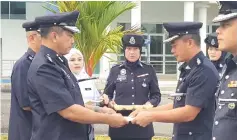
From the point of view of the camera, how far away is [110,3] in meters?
8.21

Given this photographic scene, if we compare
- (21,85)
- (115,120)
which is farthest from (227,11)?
(21,85)

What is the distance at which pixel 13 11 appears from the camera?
24.1 metres

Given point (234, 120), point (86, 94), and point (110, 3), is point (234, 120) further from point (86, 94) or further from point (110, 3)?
point (110, 3)

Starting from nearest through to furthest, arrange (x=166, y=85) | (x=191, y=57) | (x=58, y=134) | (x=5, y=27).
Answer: (x=58, y=134) → (x=191, y=57) → (x=166, y=85) → (x=5, y=27)

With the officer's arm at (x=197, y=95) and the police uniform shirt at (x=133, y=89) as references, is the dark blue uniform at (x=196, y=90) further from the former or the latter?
the police uniform shirt at (x=133, y=89)

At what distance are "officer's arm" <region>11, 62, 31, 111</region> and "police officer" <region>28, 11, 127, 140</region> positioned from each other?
88 cm

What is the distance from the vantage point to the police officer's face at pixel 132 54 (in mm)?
5380

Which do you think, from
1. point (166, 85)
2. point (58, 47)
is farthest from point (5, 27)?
point (58, 47)

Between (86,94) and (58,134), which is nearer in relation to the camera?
(58,134)

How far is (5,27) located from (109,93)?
19.9m

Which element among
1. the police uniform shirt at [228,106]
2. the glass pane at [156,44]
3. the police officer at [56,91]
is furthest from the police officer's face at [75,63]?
the glass pane at [156,44]

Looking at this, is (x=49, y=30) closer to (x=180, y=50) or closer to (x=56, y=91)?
(x=56, y=91)

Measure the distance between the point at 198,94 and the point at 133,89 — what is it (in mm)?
1785

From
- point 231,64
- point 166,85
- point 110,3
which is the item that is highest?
point 110,3
